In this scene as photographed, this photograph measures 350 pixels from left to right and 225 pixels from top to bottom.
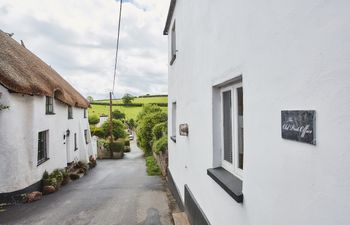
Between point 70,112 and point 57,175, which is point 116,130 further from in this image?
point 57,175

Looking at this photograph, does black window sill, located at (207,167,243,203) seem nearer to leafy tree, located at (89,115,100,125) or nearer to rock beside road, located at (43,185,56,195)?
rock beside road, located at (43,185,56,195)

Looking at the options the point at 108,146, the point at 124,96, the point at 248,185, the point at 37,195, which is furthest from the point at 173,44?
the point at 124,96

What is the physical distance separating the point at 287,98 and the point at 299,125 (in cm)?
25

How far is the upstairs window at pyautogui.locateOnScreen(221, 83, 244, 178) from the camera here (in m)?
3.24

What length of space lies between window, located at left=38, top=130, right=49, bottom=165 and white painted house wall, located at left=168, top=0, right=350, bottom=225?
1147 centimetres

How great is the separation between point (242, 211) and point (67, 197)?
10.1 m

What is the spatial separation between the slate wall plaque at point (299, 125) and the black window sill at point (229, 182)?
1.12 metres

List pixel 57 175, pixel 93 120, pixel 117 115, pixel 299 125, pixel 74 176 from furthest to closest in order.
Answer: pixel 117 115, pixel 93 120, pixel 74 176, pixel 57 175, pixel 299 125

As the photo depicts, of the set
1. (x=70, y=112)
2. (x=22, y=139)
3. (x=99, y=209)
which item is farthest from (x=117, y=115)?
(x=99, y=209)

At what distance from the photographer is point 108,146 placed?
29719 millimetres

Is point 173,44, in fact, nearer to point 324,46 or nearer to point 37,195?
point 324,46

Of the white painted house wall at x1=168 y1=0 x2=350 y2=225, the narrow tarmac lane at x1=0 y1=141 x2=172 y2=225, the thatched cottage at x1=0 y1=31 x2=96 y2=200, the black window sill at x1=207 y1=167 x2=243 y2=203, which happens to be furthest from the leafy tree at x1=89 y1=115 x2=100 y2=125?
the white painted house wall at x1=168 y1=0 x2=350 y2=225

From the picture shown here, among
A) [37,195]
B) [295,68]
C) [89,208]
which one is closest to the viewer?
[295,68]

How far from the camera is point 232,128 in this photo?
3.47m
